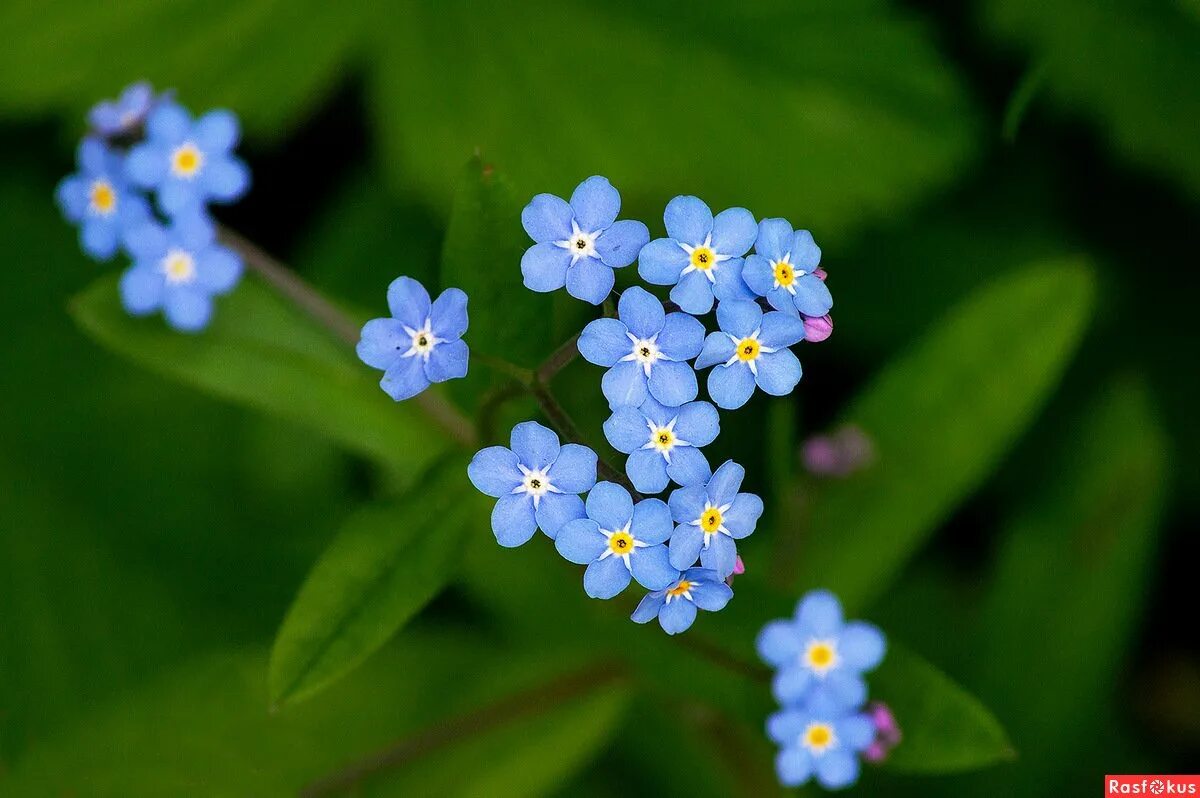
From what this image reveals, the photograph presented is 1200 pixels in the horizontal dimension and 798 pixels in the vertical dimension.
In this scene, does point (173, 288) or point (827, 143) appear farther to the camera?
point (827, 143)

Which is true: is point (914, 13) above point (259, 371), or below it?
above

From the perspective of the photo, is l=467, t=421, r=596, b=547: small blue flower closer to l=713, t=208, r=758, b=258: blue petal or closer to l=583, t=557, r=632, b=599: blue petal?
l=583, t=557, r=632, b=599: blue petal

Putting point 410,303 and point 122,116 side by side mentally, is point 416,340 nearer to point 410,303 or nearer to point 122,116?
point 410,303

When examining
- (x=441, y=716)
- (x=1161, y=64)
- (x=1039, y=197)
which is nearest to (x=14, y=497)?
(x=441, y=716)

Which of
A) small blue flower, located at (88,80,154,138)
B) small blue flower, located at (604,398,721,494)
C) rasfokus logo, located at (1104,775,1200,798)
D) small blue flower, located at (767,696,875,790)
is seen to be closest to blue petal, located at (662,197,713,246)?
small blue flower, located at (604,398,721,494)

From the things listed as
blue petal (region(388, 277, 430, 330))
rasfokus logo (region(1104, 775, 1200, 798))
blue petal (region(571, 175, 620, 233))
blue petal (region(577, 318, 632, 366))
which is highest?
blue petal (region(571, 175, 620, 233))

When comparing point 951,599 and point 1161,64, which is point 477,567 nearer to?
point 951,599

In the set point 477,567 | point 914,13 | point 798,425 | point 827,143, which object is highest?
point 914,13
